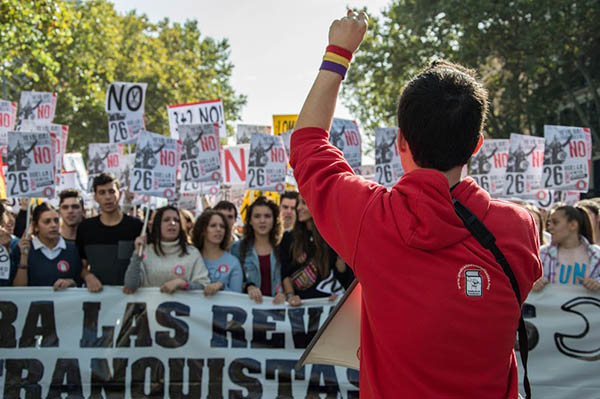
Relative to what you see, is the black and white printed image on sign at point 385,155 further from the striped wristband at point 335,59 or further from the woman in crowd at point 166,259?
the striped wristband at point 335,59

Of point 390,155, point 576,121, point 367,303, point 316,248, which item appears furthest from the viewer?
point 576,121

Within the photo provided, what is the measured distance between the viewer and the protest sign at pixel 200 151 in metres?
10.1

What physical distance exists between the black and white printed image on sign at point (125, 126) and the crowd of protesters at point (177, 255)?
3.69 m

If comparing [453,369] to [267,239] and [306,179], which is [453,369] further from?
[267,239]

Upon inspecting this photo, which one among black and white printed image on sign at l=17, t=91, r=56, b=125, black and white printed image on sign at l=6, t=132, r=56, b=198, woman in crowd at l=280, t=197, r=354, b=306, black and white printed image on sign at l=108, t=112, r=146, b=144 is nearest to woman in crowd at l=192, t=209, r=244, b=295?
woman in crowd at l=280, t=197, r=354, b=306

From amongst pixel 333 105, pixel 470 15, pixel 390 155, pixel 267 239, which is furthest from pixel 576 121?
pixel 333 105

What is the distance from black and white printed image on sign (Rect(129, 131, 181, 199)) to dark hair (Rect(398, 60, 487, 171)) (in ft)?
22.4

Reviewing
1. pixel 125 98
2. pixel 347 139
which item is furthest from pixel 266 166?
pixel 125 98

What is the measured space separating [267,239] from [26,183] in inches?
109

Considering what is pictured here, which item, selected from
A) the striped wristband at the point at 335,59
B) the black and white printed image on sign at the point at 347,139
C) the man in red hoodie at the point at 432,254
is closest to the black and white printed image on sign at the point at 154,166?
the black and white printed image on sign at the point at 347,139

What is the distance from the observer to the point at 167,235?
20.9ft

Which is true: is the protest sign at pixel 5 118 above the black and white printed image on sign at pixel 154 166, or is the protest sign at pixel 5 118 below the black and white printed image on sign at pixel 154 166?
above

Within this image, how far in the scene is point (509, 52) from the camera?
2527cm

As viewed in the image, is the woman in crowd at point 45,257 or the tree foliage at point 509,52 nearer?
the woman in crowd at point 45,257
